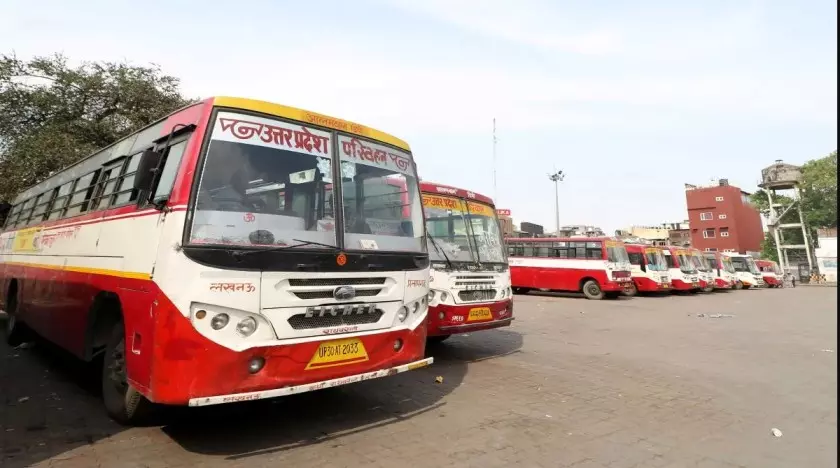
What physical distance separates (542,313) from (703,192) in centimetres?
6317

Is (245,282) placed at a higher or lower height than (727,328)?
higher

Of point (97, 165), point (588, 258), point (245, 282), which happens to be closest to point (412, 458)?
point (245, 282)

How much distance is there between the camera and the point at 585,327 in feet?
40.1

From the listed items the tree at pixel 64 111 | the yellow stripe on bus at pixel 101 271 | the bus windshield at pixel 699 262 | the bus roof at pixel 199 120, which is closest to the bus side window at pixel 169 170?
the bus roof at pixel 199 120

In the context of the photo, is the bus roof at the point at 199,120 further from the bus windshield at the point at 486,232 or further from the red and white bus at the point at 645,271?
the red and white bus at the point at 645,271

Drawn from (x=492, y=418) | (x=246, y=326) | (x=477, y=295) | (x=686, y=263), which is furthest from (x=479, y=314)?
(x=686, y=263)

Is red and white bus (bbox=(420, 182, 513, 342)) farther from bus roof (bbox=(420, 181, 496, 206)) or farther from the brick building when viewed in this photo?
the brick building

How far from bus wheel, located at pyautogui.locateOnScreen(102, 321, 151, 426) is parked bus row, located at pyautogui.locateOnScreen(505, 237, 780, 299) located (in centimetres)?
1889

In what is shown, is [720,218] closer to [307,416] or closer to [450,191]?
[450,191]

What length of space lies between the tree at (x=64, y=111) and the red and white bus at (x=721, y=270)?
30.8 meters

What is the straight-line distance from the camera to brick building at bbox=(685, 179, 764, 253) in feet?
212

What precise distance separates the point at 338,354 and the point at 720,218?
73825 mm

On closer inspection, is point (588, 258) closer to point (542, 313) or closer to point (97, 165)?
point (542, 313)

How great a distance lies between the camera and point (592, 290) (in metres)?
21.8
